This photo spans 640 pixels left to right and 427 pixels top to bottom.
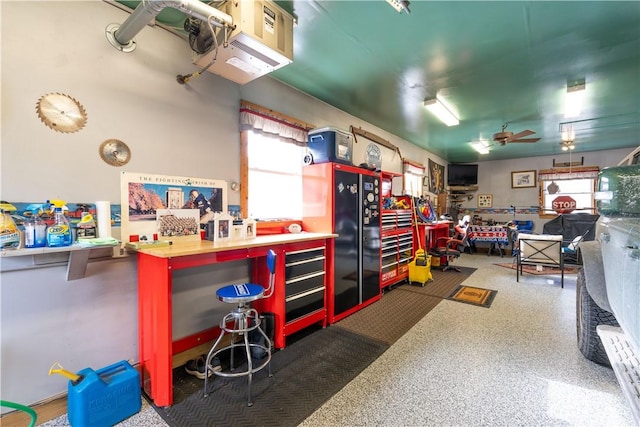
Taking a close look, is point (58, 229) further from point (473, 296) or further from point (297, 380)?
point (473, 296)

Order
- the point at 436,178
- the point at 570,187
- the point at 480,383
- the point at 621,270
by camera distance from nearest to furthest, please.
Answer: the point at 621,270 < the point at 480,383 < the point at 570,187 < the point at 436,178

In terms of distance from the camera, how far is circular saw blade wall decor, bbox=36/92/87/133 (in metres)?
1.82

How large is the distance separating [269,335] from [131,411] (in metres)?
1.11

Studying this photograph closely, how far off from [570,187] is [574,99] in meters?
5.29

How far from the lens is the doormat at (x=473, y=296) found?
384cm

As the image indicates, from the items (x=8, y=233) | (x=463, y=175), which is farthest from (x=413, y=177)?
(x=8, y=233)

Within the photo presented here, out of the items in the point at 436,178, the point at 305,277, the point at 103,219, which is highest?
the point at 436,178

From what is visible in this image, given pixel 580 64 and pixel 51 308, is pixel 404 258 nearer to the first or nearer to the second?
pixel 580 64

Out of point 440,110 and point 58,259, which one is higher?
point 440,110

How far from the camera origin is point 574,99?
150 inches

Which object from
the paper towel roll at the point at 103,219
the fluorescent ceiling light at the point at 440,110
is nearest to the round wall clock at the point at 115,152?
the paper towel roll at the point at 103,219

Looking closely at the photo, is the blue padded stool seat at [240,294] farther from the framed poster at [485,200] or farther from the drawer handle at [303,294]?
the framed poster at [485,200]

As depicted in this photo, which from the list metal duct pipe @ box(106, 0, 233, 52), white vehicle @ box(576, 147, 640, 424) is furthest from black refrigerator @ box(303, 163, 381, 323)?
white vehicle @ box(576, 147, 640, 424)

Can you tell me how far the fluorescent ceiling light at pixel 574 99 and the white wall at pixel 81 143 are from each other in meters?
4.32
